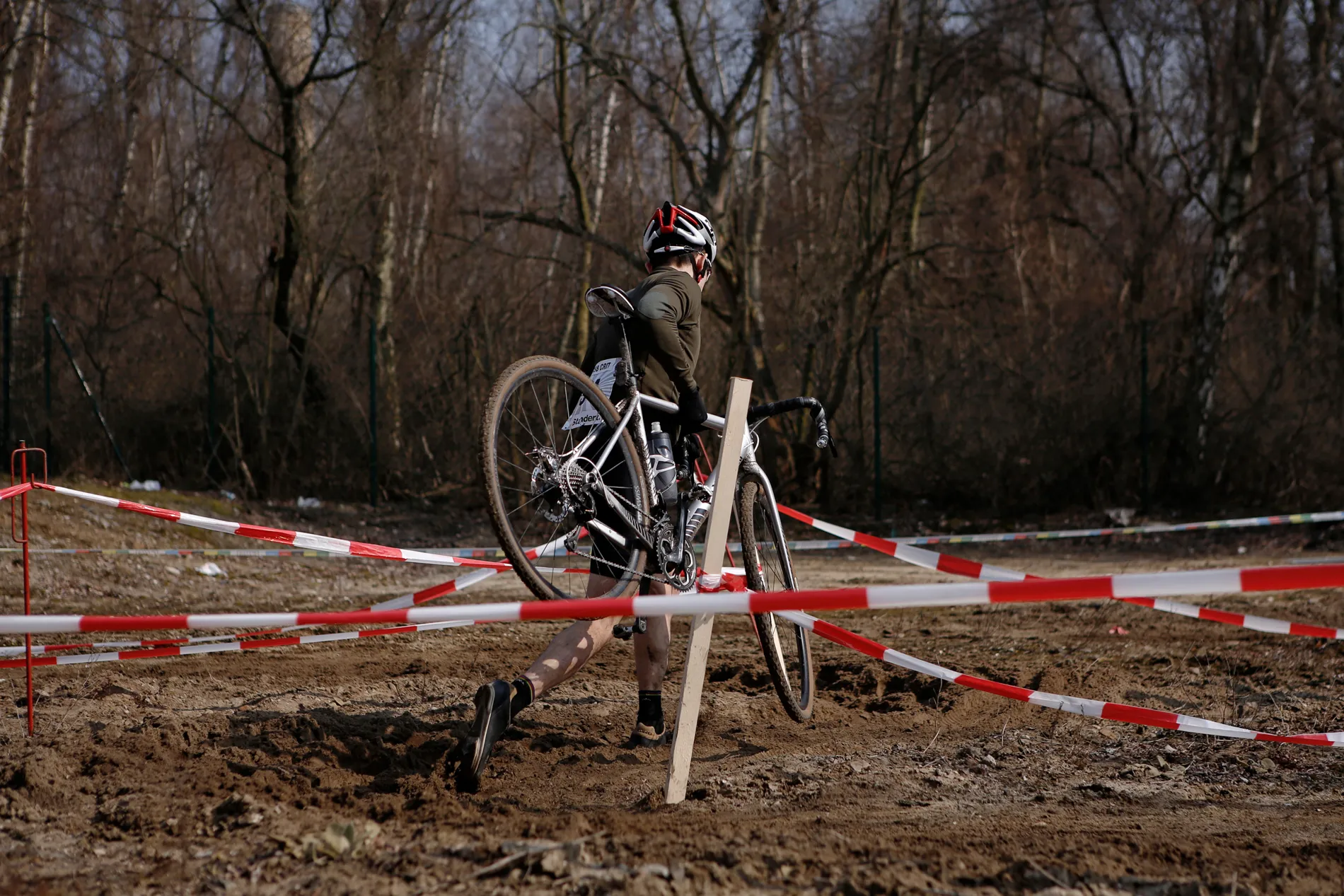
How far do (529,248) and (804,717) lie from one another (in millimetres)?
A: 16156

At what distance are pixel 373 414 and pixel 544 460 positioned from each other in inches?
453

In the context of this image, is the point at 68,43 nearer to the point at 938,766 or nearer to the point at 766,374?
the point at 766,374

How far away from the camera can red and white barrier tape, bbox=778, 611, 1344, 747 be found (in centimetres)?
436

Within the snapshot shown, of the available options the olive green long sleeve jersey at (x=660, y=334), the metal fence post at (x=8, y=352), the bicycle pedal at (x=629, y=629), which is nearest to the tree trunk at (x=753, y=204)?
the metal fence post at (x=8, y=352)

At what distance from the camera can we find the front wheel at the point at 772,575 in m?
4.78

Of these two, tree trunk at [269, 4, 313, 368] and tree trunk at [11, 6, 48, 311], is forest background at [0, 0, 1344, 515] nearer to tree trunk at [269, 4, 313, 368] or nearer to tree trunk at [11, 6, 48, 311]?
tree trunk at [269, 4, 313, 368]

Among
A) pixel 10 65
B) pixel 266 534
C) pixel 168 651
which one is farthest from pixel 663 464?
pixel 10 65

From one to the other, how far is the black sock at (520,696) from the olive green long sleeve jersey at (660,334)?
46.1 inches

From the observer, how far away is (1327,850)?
3318 millimetres

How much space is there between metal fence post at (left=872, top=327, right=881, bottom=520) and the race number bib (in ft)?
33.7

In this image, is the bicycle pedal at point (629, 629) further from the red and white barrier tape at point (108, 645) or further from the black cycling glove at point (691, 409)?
the red and white barrier tape at point (108, 645)

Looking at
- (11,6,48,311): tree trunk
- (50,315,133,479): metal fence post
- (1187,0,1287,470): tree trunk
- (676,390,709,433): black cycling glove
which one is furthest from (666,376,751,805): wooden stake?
(11,6,48,311): tree trunk

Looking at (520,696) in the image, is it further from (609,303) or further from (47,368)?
(47,368)

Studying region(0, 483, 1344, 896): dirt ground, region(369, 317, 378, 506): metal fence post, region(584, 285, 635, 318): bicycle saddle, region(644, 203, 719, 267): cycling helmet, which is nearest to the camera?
region(0, 483, 1344, 896): dirt ground
